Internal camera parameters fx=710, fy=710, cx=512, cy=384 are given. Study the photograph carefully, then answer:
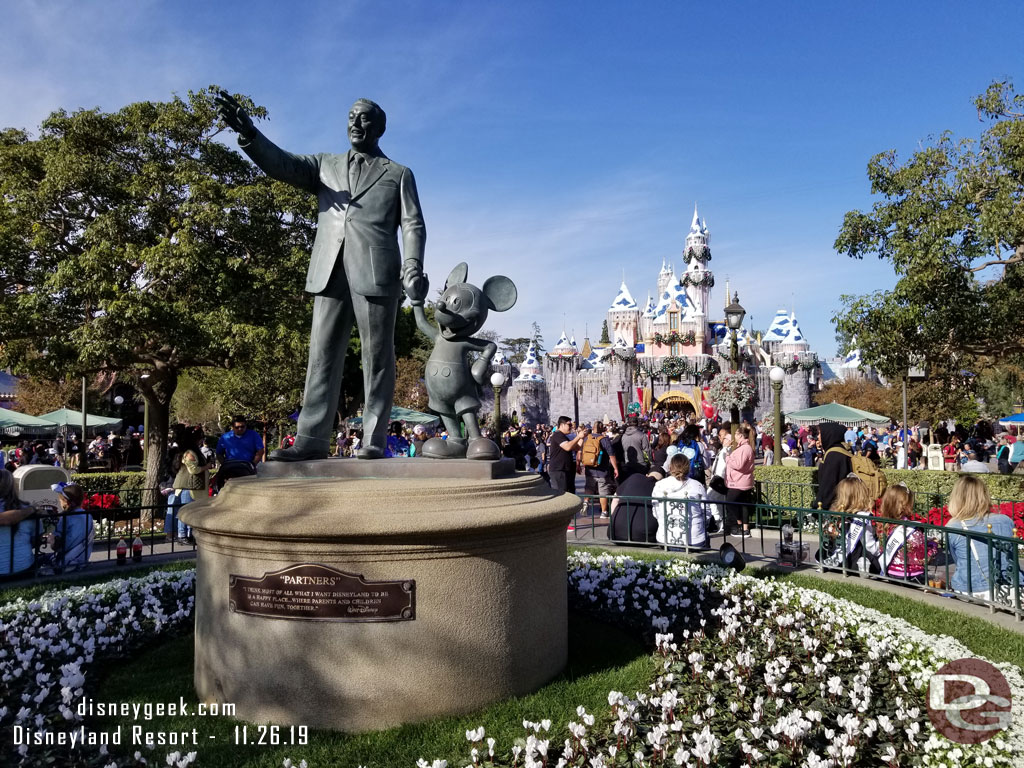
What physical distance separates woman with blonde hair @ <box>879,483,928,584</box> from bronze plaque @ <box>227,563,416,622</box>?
4650mm

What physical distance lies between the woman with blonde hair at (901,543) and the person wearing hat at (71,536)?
799 centimetres

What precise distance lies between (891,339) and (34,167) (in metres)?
15.5

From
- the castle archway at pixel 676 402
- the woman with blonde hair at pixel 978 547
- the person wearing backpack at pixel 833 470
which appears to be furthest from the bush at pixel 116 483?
the castle archway at pixel 676 402

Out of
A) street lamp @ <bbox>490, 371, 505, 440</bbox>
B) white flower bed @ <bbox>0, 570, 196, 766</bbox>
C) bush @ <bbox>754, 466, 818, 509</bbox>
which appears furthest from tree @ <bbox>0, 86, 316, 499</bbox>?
bush @ <bbox>754, 466, 818, 509</bbox>

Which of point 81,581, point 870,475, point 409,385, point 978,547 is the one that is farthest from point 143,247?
point 409,385

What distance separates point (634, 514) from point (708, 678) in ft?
15.0

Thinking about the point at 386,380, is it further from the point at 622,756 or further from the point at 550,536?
the point at 622,756

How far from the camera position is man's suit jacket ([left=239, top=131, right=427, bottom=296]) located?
193 inches

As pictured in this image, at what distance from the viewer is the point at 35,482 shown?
10.2 meters

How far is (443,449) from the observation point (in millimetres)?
4895

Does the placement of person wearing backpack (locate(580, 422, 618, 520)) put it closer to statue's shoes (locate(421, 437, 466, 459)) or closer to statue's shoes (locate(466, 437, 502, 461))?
statue's shoes (locate(421, 437, 466, 459))

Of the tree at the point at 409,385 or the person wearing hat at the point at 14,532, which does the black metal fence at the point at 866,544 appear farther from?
the tree at the point at 409,385

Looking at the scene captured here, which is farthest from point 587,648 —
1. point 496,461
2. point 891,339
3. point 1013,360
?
point 1013,360

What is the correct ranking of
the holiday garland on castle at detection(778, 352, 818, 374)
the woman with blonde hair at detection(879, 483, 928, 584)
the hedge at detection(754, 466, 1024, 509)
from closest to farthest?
the woman with blonde hair at detection(879, 483, 928, 584) → the hedge at detection(754, 466, 1024, 509) → the holiday garland on castle at detection(778, 352, 818, 374)
